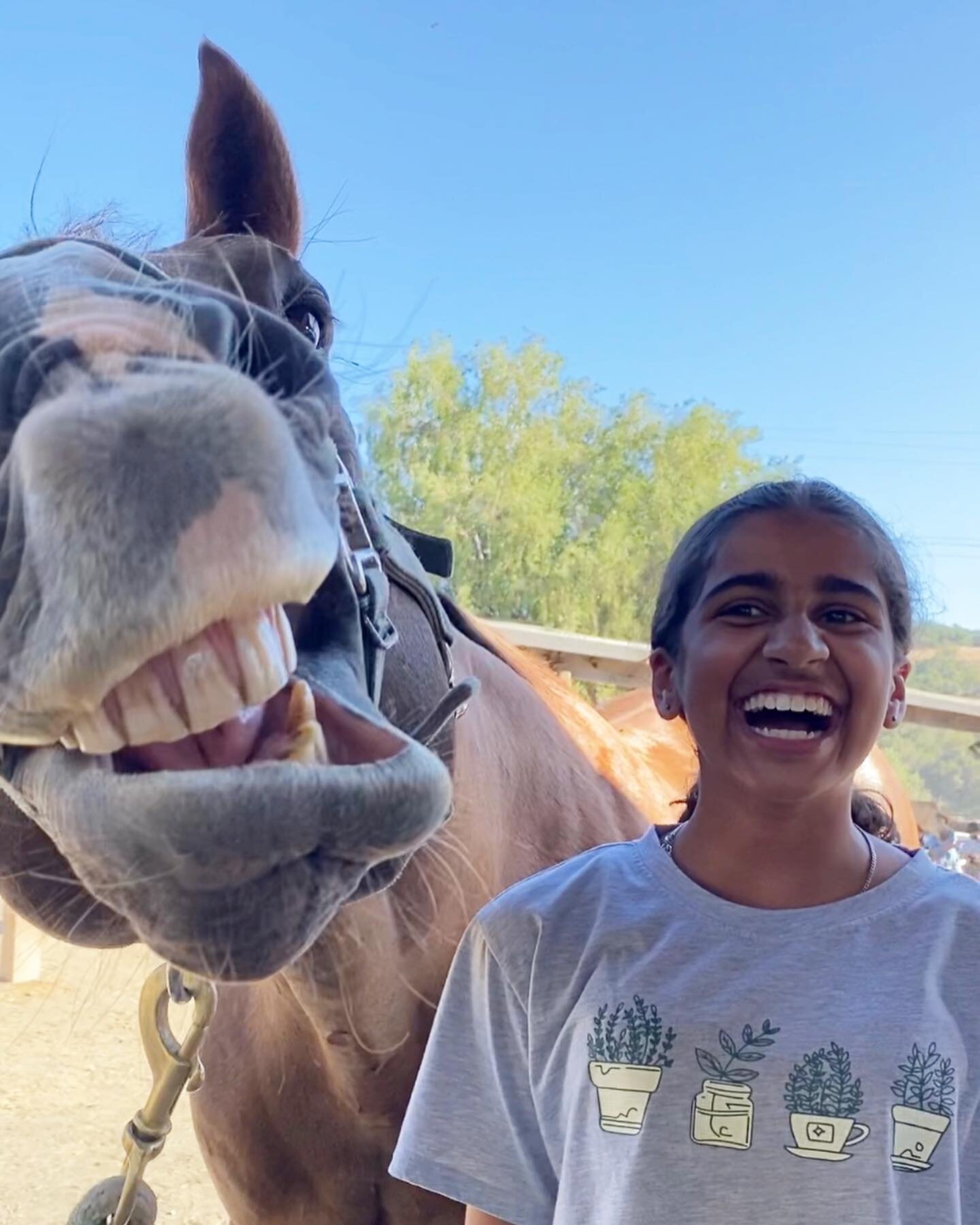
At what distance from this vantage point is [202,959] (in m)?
0.88

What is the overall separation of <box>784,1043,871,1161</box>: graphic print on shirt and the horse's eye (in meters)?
1.11

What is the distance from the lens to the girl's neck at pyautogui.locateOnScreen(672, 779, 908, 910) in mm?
1168

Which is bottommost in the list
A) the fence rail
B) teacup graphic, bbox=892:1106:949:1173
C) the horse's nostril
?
the fence rail

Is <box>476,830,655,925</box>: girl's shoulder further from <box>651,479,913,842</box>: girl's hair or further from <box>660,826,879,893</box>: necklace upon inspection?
<box>651,479,913,842</box>: girl's hair

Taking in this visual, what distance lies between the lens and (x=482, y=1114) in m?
1.18

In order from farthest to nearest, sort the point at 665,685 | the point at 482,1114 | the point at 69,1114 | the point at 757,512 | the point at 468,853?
the point at 69,1114
the point at 468,853
the point at 665,685
the point at 757,512
the point at 482,1114

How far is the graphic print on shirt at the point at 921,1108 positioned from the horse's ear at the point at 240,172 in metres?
1.44

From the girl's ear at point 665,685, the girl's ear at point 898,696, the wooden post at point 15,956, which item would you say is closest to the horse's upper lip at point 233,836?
the girl's ear at point 665,685

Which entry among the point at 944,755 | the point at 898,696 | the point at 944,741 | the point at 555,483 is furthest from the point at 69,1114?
the point at 944,755

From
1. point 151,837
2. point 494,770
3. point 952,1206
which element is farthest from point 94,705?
point 494,770

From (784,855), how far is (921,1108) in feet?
0.95

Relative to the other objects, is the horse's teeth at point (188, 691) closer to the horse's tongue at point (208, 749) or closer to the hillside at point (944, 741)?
the horse's tongue at point (208, 749)

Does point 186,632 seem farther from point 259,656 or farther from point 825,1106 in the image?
point 825,1106

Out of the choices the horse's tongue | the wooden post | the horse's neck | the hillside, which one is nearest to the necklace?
the horse's neck
